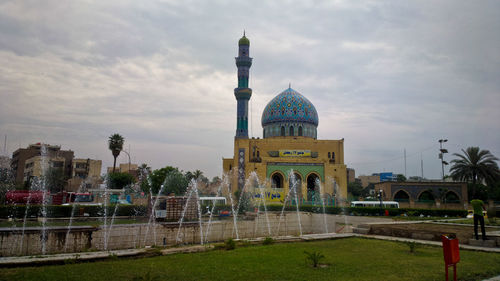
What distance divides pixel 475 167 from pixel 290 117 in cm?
2164

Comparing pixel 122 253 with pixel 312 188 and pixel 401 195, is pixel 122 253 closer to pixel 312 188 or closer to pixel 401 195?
pixel 312 188

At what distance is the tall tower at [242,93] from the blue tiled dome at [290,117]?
376 centimetres

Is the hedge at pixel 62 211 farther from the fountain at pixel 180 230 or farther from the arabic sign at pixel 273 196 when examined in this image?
the arabic sign at pixel 273 196

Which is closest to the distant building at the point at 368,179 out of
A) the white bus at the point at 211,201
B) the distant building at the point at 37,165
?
the white bus at the point at 211,201

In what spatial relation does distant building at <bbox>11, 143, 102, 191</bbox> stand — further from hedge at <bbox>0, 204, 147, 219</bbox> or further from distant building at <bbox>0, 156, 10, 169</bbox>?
hedge at <bbox>0, 204, 147, 219</bbox>

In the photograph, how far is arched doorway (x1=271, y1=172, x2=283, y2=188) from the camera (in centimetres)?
4152

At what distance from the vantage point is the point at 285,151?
139 feet

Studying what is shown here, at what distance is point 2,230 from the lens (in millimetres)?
10039

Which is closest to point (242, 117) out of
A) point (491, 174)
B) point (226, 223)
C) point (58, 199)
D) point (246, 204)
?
point (246, 204)

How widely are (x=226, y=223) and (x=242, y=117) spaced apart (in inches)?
1254

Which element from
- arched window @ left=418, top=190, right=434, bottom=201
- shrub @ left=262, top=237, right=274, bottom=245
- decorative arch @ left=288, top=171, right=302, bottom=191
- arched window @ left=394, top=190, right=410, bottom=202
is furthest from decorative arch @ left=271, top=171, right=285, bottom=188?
shrub @ left=262, top=237, right=274, bottom=245

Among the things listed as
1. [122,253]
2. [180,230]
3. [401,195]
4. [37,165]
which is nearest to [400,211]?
[401,195]

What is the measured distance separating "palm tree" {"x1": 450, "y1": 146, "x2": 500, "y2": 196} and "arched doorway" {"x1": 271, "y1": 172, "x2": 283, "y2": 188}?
61.5ft

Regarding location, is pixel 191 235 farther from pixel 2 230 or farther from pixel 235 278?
pixel 235 278
